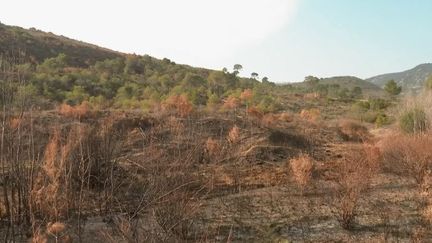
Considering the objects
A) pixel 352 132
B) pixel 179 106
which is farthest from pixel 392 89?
pixel 179 106

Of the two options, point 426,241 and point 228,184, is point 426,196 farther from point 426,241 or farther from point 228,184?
point 228,184

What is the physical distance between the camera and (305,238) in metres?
7.88

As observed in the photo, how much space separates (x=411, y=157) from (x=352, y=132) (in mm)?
11256

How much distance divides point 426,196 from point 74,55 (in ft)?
130

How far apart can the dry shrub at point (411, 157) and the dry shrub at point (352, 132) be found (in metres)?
7.60

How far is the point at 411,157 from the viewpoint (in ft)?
36.6

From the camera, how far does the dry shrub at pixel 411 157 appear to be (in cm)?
1086

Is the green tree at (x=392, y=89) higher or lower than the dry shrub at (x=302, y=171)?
higher

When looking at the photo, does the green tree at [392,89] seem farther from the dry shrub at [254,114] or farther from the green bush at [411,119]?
the dry shrub at [254,114]

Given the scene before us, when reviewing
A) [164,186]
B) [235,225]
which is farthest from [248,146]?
[164,186]

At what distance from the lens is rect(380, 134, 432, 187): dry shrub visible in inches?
428

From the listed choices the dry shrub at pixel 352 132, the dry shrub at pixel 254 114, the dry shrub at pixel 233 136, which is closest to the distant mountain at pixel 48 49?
the dry shrub at pixel 254 114

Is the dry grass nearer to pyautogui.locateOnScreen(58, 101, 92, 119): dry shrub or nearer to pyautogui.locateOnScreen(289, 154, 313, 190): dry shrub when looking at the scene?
pyautogui.locateOnScreen(289, 154, 313, 190): dry shrub

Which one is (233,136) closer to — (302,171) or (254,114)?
(302,171)
